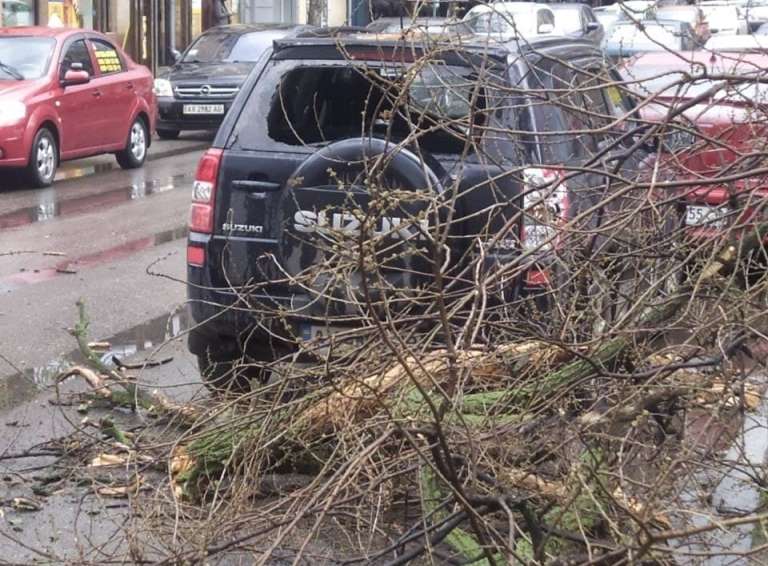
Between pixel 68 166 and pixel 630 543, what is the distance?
15.5 metres

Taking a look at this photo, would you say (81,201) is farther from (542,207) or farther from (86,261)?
(542,207)

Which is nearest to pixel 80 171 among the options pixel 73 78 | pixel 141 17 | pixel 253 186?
pixel 73 78

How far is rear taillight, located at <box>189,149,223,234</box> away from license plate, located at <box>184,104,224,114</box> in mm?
14109

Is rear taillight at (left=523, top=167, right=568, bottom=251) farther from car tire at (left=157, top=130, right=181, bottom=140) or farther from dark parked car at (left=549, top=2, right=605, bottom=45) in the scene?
dark parked car at (left=549, top=2, right=605, bottom=45)

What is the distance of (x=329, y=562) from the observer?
442 cm

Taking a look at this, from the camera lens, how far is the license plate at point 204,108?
20141mm

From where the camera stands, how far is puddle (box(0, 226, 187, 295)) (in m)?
9.71

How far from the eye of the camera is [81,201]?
14227 millimetres

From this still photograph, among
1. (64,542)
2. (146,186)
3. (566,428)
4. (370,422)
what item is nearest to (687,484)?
(566,428)

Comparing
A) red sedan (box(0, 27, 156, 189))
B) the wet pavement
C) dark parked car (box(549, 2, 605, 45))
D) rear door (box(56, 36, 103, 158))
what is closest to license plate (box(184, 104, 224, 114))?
red sedan (box(0, 27, 156, 189))

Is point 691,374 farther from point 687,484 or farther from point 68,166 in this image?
point 68,166

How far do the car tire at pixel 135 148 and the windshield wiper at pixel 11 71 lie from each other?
227 centimetres

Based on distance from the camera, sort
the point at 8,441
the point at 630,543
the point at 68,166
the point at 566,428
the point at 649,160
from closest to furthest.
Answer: the point at 630,543 → the point at 566,428 → the point at 8,441 → the point at 649,160 → the point at 68,166

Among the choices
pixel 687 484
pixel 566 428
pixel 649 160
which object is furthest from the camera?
pixel 649 160
